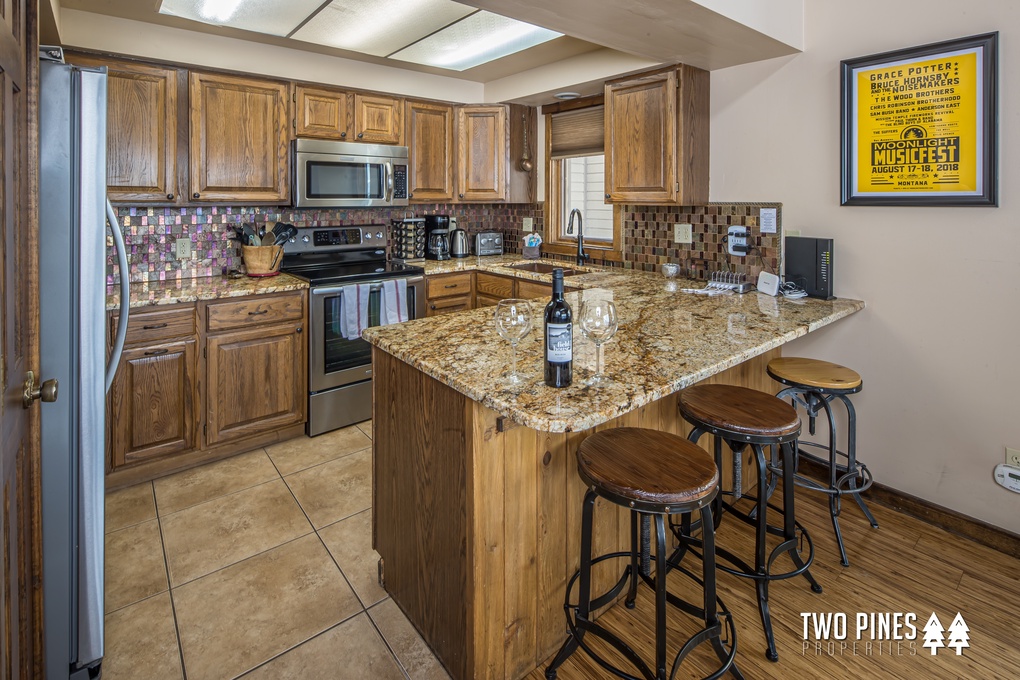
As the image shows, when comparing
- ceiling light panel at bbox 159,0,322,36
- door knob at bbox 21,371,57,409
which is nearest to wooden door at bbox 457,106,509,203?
ceiling light panel at bbox 159,0,322,36

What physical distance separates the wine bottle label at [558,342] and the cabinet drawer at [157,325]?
2293 millimetres

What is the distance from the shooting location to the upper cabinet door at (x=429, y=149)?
397 centimetres

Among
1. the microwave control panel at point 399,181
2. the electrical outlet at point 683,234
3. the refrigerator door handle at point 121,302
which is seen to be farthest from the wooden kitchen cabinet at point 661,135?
the refrigerator door handle at point 121,302

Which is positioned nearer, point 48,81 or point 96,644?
point 48,81

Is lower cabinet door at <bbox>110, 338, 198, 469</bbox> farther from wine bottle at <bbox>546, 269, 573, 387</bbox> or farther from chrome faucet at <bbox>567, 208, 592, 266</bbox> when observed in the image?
chrome faucet at <bbox>567, 208, 592, 266</bbox>

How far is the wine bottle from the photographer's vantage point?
4.51 ft

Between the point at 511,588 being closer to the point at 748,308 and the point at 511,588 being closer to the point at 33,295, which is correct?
the point at 33,295

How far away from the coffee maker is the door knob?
3287 millimetres

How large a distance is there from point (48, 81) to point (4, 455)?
0.96 m

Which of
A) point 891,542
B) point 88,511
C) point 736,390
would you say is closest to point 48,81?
point 88,511

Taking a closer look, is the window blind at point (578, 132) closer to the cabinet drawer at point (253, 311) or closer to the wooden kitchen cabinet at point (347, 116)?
the wooden kitchen cabinet at point (347, 116)

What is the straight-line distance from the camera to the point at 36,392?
1.24 m

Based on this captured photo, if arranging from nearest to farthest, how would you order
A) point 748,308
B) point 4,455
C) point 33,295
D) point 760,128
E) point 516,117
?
point 4,455, point 33,295, point 748,308, point 760,128, point 516,117

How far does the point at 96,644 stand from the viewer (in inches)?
64.1
